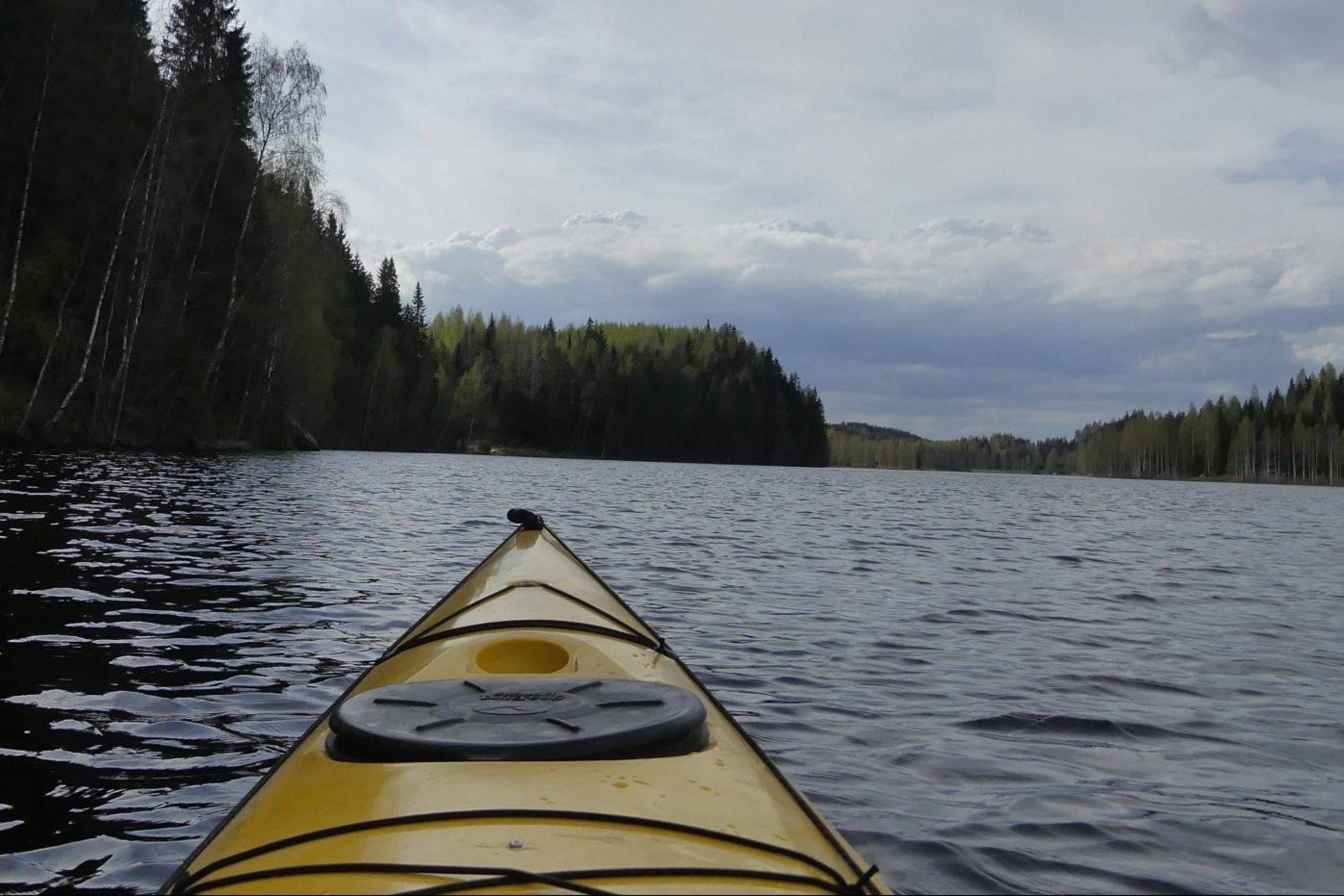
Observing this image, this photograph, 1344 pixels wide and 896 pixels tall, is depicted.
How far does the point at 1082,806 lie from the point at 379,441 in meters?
68.4

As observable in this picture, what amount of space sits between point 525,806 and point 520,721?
0.48 meters

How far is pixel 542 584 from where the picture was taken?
5031 millimetres

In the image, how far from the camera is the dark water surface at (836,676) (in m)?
3.63

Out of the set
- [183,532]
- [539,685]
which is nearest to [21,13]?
[183,532]

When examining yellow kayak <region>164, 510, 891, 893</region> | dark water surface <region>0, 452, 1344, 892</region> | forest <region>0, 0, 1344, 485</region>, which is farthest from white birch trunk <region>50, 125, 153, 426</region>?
yellow kayak <region>164, 510, 891, 893</region>

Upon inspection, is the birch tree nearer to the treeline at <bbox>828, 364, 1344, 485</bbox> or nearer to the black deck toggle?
the black deck toggle

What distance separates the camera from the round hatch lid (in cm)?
241

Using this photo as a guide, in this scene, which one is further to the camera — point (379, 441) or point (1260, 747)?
point (379, 441)

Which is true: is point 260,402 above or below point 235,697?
above

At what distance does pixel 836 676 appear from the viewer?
6227 mm

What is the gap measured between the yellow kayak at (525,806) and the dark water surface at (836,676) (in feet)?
3.63

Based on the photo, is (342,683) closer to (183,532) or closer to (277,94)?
(183,532)

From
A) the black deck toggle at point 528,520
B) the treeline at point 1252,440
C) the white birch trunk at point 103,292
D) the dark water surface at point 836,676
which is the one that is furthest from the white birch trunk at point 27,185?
the treeline at point 1252,440

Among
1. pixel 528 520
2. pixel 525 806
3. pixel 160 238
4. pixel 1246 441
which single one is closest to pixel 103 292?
pixel 160 238
